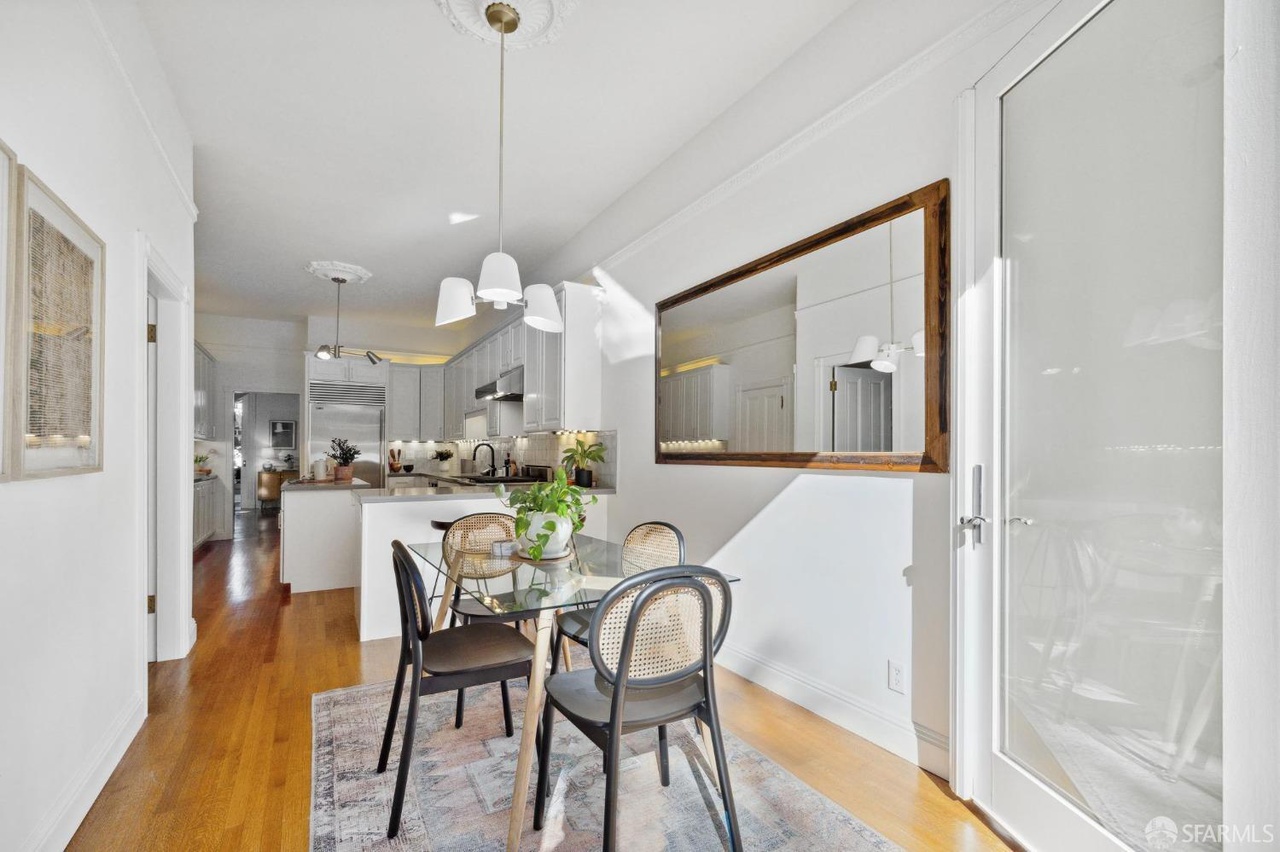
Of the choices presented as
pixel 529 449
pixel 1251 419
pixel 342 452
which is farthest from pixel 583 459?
pixel 342 452

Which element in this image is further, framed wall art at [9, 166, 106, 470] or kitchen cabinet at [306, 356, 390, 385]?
kitchen cabinet at [306, 356, 390, 385]

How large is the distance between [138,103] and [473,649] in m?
2.41

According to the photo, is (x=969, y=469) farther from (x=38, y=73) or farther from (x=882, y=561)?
(x=38, y=73)

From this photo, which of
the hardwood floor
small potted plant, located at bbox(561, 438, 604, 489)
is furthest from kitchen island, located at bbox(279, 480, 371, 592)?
small potted plant, located at bbox(561, 438, 604, 489)

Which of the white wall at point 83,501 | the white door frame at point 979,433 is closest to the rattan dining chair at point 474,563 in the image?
the white wall at point 83,501

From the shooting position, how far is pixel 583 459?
4.51 m

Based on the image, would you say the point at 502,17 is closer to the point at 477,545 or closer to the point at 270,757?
the point at 477,545

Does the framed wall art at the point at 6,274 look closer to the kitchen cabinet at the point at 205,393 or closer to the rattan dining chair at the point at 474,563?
the rattan dining chair at the point at 474,563

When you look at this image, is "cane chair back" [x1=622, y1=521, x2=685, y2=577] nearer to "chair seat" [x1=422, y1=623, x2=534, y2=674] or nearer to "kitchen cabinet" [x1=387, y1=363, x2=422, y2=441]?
"chair seat" [x1=422, y1=623, x2=534, y2=674]

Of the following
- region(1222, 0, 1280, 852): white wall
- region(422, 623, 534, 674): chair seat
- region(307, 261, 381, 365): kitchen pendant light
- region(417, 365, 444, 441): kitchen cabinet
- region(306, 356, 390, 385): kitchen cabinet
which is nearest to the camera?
region(1222, 0, 1280, 852): white wall

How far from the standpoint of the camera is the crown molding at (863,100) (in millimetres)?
1983

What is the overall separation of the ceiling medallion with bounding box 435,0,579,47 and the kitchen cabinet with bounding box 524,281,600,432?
194 cm

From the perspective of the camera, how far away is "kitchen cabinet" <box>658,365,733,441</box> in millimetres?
3209

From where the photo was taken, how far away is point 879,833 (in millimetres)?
1816
